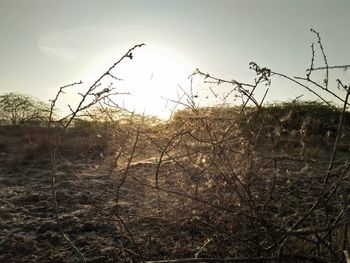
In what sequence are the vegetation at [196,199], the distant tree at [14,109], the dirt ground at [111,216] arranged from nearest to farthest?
1. the vegetation at [196,199]
2. the dirt ground at [111,216]
3. the distant tree at [14,109]

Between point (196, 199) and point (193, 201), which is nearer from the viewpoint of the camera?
point (196, 199)

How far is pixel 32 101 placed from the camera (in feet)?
35.8

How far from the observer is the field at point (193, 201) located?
1.88 m

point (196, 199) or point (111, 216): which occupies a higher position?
point (196, 199)

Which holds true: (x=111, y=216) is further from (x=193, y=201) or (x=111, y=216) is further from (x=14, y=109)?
(x=14, y=109)

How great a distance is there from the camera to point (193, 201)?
101 inches

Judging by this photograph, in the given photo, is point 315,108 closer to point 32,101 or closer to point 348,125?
point 348,125

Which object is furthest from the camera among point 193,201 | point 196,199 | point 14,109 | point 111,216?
point 14,109

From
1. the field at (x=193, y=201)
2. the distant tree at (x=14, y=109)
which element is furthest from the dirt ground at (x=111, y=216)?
the distant tree at (x=14, y=109)

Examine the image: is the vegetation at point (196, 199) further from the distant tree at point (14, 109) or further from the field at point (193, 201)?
the distant tree at point (14, 109)

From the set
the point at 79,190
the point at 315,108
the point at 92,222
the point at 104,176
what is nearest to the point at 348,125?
the point at 315,108

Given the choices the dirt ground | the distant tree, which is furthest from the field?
the distant tree

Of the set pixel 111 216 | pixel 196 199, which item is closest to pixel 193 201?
pixel 111 216

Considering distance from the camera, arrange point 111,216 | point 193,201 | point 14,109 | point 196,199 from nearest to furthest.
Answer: point 196,199
point 111,216
point 193,201
point 14,109
